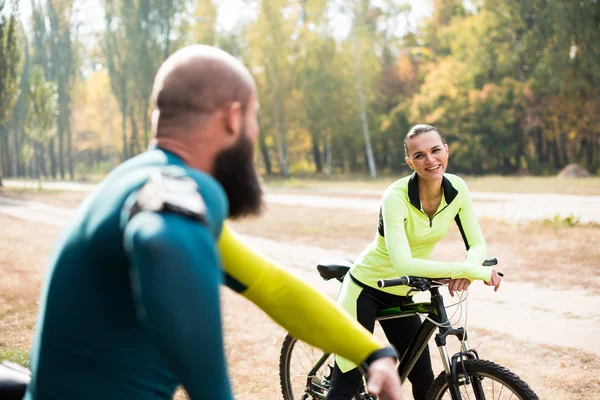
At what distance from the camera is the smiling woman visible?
3.45 metres

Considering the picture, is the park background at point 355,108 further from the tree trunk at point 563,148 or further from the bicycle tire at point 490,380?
the bicycle tire at point 490,380

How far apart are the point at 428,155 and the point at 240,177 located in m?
2.27

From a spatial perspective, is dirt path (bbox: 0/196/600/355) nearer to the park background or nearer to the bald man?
the park background

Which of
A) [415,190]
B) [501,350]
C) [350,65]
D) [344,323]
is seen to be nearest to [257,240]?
[501,350]

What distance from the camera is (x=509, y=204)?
1927 centimetres

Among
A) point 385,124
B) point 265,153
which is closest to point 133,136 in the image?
point 265,153

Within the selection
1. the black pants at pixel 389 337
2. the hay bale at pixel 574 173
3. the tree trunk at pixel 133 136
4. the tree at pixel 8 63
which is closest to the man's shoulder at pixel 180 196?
the black pants at pixel 389 337

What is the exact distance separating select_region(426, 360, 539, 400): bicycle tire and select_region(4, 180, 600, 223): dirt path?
38.8 ft

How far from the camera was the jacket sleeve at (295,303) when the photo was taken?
1.62 meters

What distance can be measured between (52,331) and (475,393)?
2278 millimetres

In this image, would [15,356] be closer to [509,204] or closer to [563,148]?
[509,204]

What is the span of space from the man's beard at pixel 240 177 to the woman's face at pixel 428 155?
209cm

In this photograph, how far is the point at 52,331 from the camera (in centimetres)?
137

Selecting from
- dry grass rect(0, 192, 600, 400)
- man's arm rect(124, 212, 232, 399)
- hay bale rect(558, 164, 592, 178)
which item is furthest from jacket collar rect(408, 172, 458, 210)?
hay bale rect(558, 164, 592, 178)
